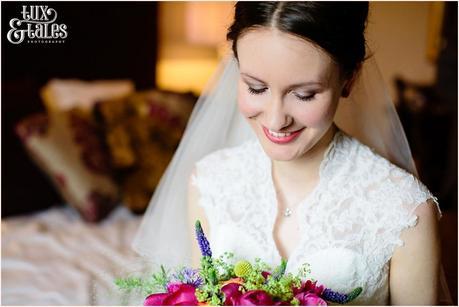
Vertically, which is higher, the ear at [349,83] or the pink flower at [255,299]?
the ear at [349,83]

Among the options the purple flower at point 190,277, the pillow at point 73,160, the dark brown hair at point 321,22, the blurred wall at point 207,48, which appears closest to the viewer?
the purple flower at point 190,277

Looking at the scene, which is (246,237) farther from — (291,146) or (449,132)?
(449,132)

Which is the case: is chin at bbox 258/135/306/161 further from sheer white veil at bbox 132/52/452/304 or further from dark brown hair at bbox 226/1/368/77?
sheer white veil at bbox 132/52/452/304

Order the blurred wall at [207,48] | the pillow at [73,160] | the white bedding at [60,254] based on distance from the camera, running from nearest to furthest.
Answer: the white bedding at [60,254]
the pillow at [73,160]
the blurred wall at [207,48]

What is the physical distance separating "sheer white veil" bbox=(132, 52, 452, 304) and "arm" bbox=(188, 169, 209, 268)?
0.03 meters

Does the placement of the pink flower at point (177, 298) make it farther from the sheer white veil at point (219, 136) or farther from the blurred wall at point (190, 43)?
the blurred wall at point (190, 43)

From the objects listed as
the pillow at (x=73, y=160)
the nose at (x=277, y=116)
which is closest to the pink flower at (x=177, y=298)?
the nose at (x=277, y=116)

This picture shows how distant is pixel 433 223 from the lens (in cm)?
146

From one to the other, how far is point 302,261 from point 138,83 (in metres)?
2.81

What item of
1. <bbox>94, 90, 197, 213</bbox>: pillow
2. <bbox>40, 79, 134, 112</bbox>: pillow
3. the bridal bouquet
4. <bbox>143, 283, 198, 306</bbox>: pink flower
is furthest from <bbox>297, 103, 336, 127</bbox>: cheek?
<bbox>40, 79, 134, 112</bbox>: pillow

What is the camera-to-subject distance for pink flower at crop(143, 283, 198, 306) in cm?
102

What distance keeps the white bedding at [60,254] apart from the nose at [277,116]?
36.8 inches

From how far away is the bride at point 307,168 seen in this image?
1301mm

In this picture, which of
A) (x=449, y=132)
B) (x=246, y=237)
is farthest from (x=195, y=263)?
(x=449, y=132)
